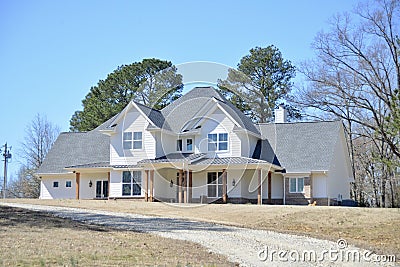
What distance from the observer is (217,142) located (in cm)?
3947

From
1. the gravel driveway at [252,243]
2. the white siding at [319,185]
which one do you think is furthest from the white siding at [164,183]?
the gravel driveway at [252,243]

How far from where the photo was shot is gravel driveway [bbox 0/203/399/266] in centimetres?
1498

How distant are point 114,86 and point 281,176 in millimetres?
24585

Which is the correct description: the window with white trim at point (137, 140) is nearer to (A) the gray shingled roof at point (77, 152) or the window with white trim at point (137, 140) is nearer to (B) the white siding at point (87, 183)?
(A) the gray shingled roof at point (77, 152)

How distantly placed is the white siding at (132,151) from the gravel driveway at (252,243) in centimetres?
1480

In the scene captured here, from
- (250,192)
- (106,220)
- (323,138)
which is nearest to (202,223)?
(106,220)

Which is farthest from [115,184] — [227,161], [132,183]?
[227,161]

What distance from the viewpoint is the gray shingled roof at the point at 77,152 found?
43844 mm

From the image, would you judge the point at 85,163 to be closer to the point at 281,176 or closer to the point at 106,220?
the point at 281,176

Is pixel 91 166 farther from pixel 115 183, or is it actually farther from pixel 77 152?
pixel 77 152

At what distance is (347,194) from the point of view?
4456cm

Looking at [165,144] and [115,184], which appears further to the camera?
[115,184]

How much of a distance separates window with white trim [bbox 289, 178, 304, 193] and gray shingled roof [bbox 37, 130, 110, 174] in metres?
12.8

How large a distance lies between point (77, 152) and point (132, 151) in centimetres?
724
